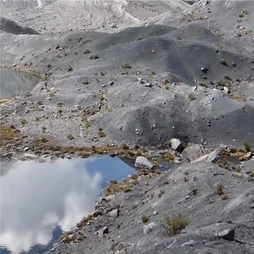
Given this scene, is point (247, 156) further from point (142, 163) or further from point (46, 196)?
point (46, 196)

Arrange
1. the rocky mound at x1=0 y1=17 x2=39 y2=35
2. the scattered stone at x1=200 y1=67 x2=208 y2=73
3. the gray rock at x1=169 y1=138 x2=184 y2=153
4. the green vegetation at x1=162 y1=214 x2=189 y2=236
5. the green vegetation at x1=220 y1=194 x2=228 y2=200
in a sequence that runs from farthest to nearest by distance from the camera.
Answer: the rocky mound at x1=0 y1=17 x2=39 y2=35, the scattered stone at x1=200 y1=67 x2=208 y2=73, the gray rock at x1=169 y1=138 x2=184 y2=153, the green vegetation at x1=220 y1=194 x2=228 y2=200, the green vegetation at x1=162 y1=214 x2=189 y2=236

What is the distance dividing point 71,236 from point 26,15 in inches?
3532

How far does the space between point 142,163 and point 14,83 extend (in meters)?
29.5

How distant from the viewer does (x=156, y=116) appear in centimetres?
3659

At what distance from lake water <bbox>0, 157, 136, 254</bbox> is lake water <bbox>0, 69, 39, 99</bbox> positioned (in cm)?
1932

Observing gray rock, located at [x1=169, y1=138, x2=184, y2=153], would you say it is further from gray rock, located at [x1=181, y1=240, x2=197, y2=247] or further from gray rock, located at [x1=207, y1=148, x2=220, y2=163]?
gray rock, located at [x1=181, y1=240, x2=197, y2=247]

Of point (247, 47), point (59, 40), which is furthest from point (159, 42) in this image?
point (59, 40)

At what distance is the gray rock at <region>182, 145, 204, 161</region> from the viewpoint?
32281 millimetres

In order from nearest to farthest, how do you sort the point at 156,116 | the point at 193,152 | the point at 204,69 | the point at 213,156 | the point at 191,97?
the point at 213,156
the point at 193,152
the point at 156,116
the point at 191,97
the point at 204,69

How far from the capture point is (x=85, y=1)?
109 m

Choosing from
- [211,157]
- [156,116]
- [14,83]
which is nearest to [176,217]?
[211,157]

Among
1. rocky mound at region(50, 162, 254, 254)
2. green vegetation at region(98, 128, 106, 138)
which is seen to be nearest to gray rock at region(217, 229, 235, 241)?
rocky mound at region(50, 162, 254, 254)

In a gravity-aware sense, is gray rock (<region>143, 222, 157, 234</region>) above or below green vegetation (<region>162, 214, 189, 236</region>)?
below

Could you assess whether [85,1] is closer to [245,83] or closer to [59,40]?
[59,40]
